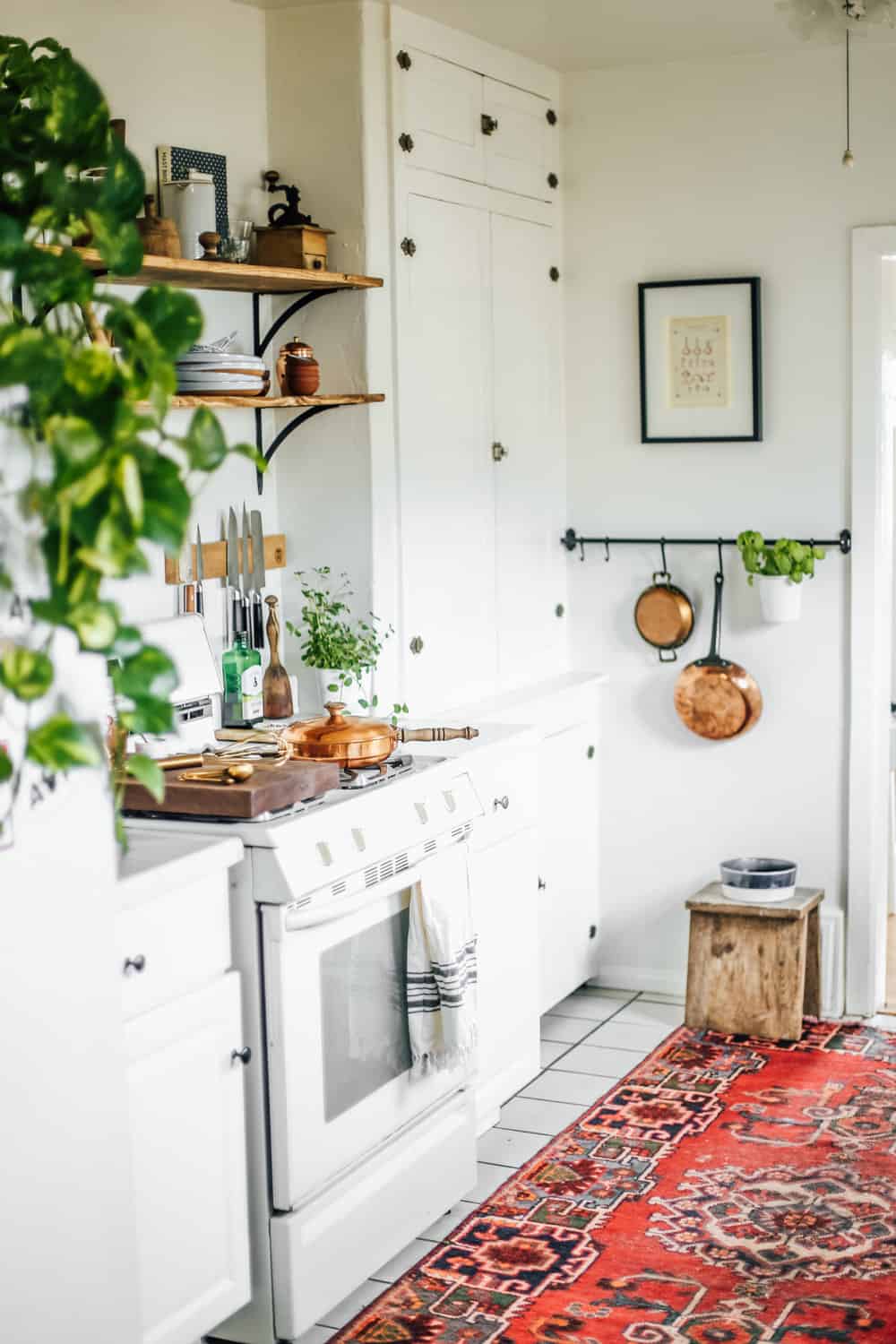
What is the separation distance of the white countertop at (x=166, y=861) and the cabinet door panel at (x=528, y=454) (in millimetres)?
1786

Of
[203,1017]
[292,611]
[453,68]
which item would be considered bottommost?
[203,1017]

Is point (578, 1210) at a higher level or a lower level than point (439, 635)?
lower

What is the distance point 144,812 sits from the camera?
2842 mm

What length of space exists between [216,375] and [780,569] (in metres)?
1.78

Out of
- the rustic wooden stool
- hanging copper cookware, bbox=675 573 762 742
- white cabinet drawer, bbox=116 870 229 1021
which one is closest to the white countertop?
white cabinet drawer, bbox=116 870 229 1021

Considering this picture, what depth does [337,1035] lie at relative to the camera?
284cm

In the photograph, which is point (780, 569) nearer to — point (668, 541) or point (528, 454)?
point (668, 541)

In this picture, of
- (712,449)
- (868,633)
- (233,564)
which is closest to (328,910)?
(233,564)

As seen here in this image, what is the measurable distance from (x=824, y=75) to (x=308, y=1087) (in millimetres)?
3026

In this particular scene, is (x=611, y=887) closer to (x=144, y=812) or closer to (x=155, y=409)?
(x=144, y=812)

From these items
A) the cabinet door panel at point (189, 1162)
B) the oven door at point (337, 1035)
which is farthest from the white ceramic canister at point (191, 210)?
the cabinet door panel at point (189, 1162)

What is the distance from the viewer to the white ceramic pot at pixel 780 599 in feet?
14.1

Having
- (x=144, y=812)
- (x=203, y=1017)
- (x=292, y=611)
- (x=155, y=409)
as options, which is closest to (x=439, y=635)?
(x=292, y=611)

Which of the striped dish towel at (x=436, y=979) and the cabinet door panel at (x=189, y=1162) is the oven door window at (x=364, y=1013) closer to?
the striped dish towel at (x=436, y=979)
